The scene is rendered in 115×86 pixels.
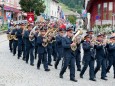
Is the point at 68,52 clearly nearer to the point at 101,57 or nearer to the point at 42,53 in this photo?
the point at 101,57

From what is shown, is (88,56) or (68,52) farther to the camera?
(88,56)

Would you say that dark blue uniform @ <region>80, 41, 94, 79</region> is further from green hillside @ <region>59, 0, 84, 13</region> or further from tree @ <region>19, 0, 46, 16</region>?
green hillside @ <region>59, 0, 84, 13</region>

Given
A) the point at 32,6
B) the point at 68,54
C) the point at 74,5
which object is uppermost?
the point at 74,5

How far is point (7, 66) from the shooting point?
16.7 meters

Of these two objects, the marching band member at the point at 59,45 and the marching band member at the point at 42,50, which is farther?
the marching band member at the point at 59,45

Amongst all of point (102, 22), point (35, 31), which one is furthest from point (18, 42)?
point (102, 22)

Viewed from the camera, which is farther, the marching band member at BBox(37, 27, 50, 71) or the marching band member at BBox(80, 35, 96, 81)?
the marching band member at BBox(37, 27, 50, 71)

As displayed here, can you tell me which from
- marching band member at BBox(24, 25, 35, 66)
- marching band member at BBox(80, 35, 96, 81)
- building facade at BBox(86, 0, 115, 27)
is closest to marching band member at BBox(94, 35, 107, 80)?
marching band member at BBox(80, 35, 96, 81)

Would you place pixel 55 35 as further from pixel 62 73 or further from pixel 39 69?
pixel 62 73

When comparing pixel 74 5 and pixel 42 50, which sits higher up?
pixel 74 5

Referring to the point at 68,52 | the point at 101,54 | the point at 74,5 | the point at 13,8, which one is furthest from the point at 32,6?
the point at 74,5

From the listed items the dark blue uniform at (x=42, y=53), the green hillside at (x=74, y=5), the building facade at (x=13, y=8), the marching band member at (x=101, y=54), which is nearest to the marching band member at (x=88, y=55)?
the marching band member at (x=101, y=54)

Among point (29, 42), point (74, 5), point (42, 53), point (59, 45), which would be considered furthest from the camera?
point (74, 5)

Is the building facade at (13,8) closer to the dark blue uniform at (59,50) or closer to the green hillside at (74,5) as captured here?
the dark blue uniform at (59,50)
